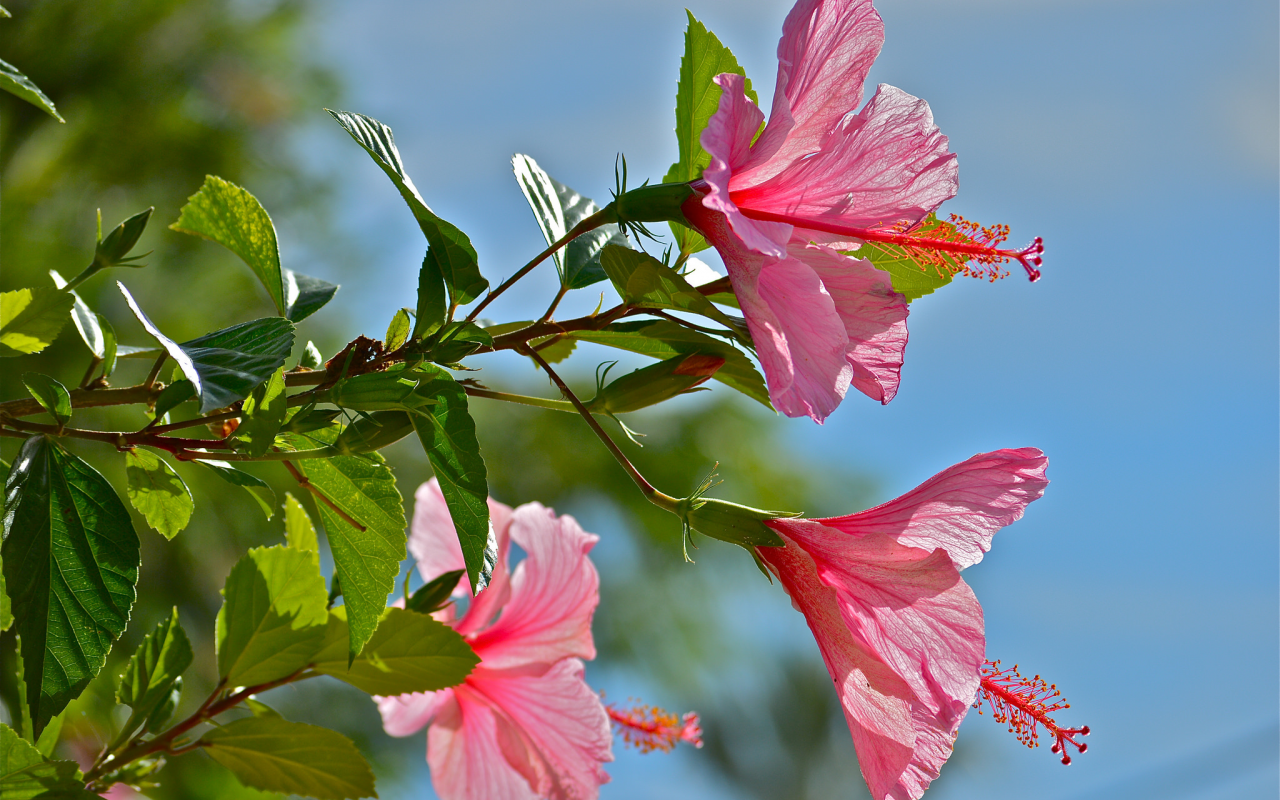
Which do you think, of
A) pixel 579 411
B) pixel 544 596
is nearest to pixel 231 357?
pixel 579 411

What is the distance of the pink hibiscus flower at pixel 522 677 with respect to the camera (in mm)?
638

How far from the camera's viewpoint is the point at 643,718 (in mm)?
673

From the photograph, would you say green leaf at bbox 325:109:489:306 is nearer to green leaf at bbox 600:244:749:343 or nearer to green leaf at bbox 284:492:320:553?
green leaf at bbox 600:244:749:343

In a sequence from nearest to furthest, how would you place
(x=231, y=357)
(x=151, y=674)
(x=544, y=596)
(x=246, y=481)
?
(x=231, y=357)
(x=246, y=481)
(x=151, y=674)
(x=544, y=596)

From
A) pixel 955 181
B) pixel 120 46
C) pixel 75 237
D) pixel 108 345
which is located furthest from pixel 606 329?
pixel 120 46

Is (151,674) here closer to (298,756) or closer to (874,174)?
(298,756)

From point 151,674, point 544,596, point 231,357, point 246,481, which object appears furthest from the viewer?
point 544,596

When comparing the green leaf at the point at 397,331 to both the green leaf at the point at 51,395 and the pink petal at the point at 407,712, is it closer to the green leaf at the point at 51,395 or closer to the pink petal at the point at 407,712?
the green leaf at the point at 51,395

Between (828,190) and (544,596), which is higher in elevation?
(828,190)

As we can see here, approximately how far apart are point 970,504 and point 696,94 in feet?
0.77

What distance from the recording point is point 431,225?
0.45 metres

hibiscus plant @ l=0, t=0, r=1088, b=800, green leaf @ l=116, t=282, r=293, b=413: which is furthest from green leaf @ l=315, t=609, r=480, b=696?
green leaf @ l=116, t=282, r=293, b=413

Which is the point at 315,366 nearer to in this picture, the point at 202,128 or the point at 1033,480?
the point at 1033,480

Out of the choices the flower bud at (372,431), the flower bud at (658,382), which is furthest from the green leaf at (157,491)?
the flower bud at (658,382)
